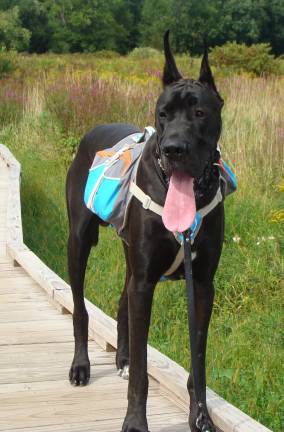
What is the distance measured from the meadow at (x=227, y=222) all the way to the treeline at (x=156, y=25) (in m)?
48.5

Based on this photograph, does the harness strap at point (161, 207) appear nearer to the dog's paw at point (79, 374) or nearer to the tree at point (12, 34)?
the dog's paw at point (79, 374)

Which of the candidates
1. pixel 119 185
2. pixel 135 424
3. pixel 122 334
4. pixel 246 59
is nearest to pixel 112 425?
pixel 135 424

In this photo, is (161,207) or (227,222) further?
(227,222)

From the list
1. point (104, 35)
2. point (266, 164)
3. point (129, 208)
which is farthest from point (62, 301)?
point (104, 35)

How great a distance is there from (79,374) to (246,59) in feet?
76.5

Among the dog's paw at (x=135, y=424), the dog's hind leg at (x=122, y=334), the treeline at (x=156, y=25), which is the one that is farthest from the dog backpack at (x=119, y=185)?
the treeline at (x=156, y=25)

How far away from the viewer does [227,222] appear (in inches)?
238

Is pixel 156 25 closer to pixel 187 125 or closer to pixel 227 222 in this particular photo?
pixel 227 222

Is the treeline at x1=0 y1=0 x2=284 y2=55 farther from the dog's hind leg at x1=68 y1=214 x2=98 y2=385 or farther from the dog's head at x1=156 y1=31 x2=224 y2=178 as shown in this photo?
the dog's head at x1=156 y1=31 x2=224 y2=178

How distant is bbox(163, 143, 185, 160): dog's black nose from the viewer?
2.34 metres

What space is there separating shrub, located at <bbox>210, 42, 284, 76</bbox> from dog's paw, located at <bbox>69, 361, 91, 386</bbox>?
22.2m

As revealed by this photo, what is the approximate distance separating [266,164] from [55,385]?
4649mm

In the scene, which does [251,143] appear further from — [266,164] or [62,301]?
[62,301]

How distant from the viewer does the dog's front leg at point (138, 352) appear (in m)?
2.70
